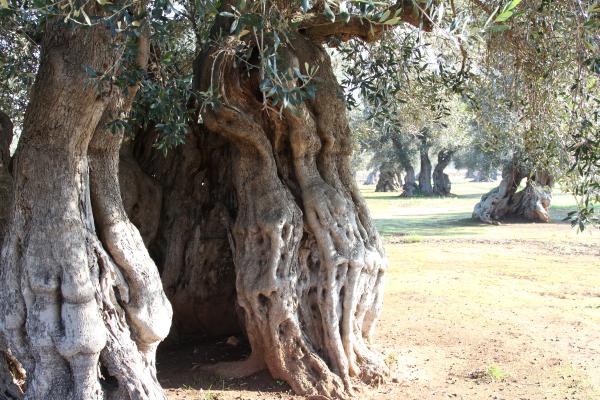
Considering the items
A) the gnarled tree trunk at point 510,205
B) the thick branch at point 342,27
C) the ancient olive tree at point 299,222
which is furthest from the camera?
the gnarled tree trunk at point 510,205

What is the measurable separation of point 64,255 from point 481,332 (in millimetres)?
5567

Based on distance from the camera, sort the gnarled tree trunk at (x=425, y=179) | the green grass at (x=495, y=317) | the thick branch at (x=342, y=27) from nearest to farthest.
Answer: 1. the thick branch at (x=342, y=27)
2. the green grass at (x=495, y=317)
3. the gnarled tree trunk at (x=425, y=179)

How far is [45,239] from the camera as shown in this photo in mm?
4312

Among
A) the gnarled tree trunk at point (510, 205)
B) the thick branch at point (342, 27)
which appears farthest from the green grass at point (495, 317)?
the gnarled tree trunk at point (510, 205)

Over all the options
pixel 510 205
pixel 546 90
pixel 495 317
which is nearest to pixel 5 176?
pixel 546 90

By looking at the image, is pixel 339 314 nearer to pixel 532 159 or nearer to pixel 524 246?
pixel 532 159

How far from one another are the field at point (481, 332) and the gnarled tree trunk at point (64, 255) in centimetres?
143

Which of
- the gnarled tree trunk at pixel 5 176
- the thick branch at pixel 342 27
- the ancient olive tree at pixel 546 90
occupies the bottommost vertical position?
the gnarled tree trunk at pixel 5 176

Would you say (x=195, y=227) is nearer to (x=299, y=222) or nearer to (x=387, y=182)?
(x=299, y=222)

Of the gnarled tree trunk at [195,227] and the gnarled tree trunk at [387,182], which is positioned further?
the gnarled tree trunk at [387,182]

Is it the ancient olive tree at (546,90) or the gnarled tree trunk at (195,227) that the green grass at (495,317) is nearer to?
the ancient olive tree at (546,90)

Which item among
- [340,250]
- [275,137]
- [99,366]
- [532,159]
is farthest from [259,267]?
[532,159]

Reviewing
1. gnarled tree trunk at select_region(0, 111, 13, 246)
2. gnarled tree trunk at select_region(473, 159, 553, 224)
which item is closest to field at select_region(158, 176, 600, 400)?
gnarled tree trunk at select_region(0, 111, 13, 246)

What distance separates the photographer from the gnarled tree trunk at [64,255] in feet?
14.0
